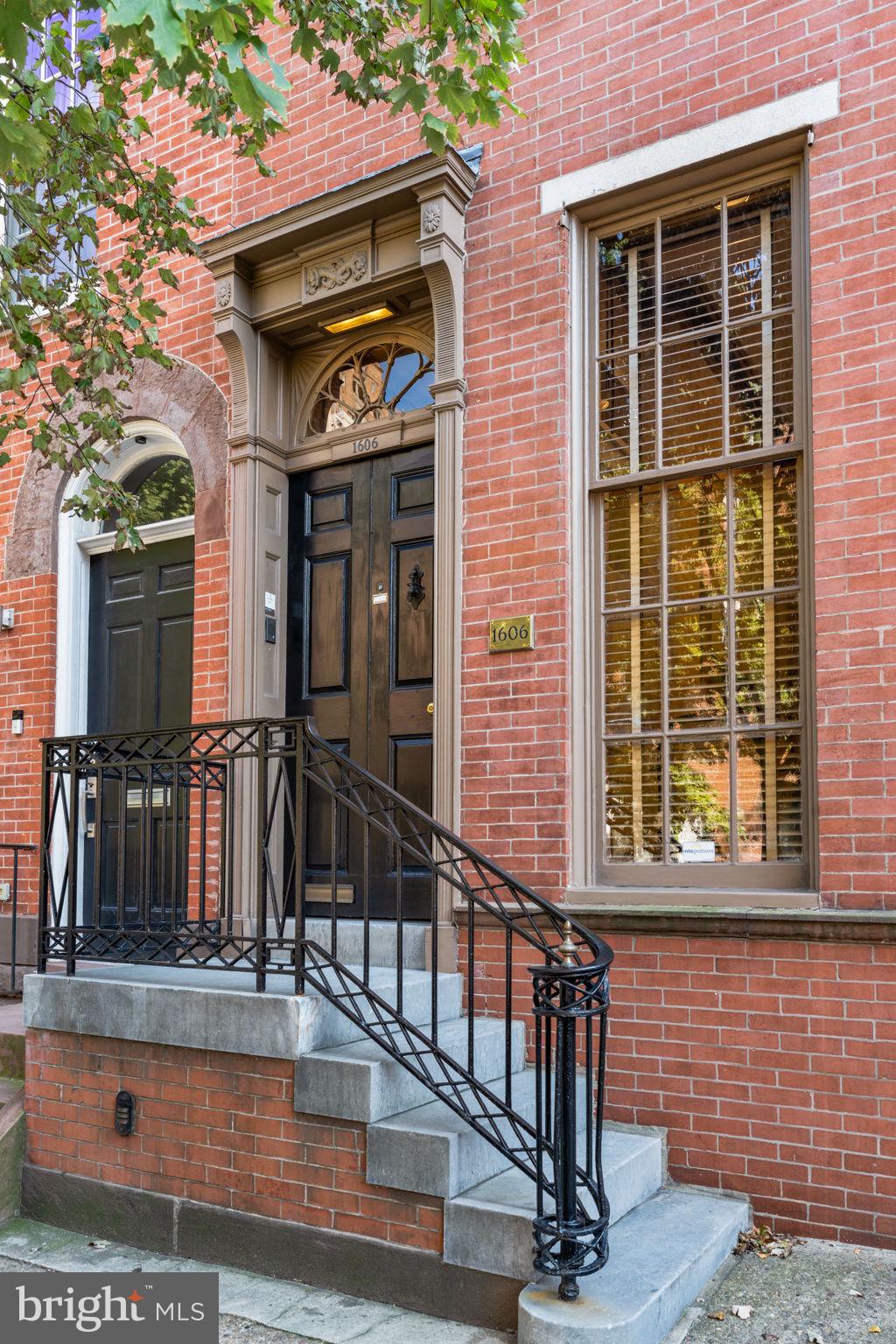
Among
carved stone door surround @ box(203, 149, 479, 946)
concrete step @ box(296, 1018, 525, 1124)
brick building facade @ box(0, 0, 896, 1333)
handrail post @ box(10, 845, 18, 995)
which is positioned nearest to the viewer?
concrete step @ box(296, 1018, 525, 1124)

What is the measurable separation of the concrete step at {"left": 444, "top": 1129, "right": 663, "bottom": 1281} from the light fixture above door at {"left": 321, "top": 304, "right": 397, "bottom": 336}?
407 cm

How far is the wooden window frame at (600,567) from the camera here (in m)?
4.47

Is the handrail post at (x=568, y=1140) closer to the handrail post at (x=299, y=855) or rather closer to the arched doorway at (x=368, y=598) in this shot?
the handrail post at (x=299, y=855)

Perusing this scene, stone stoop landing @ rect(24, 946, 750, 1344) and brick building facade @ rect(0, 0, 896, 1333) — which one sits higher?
brick building facade @ rect(0, 0, 896, 1333)

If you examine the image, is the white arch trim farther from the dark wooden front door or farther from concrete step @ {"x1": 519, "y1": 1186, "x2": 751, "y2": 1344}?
concrete step @ {"x1": 519, "y1": 1186, "x2": 751, "y2": 1344}

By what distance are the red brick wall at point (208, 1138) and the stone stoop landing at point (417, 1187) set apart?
0.05 meters

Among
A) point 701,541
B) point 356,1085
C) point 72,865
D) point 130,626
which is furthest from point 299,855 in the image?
point 130,626

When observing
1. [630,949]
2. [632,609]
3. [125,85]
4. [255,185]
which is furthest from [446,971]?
[125,85]

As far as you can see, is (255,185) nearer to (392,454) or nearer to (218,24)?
(392,454)

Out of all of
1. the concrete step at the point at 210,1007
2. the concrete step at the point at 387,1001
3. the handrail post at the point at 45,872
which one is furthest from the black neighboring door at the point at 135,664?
the concrete step at the point at 387,1001

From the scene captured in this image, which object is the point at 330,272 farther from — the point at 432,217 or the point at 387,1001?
the point at 387,1001

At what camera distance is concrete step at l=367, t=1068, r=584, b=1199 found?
3.65 meters

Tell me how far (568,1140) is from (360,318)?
168 inches

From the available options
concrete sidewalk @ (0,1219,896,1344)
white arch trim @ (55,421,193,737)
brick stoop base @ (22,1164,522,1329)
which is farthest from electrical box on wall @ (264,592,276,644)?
concrete sidewalk @ (0,1219,896,1344)
